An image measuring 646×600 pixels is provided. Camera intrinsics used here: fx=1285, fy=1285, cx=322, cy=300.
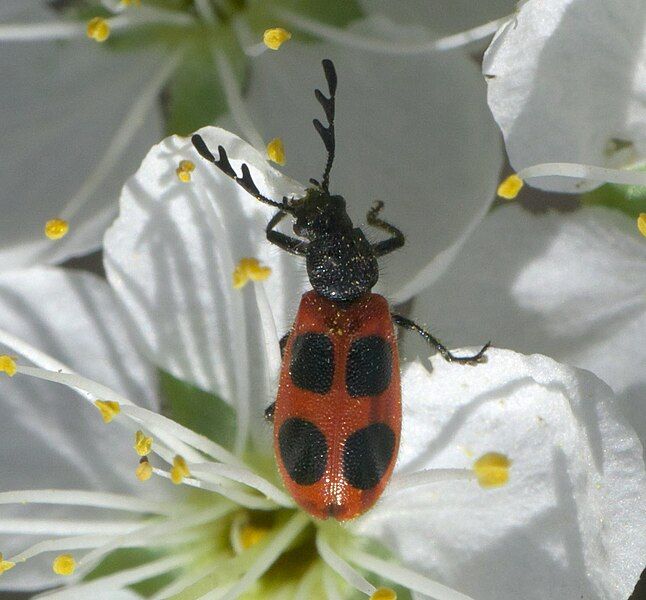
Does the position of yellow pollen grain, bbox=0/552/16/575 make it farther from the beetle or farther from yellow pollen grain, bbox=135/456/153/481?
the beetle

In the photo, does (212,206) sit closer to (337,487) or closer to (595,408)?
(337,487)

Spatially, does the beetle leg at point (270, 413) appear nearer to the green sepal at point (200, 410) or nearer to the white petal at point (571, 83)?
the green sepal at point (200, 410)

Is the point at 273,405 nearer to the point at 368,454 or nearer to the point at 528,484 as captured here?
the point at 368,454

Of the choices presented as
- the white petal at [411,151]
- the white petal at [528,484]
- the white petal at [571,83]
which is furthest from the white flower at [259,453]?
the white petal at [571,83]

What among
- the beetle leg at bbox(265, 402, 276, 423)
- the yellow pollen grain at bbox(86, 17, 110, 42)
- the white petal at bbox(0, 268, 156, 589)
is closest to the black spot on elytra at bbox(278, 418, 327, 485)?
the beetle leg at bbox(265, 402, 276, 423)

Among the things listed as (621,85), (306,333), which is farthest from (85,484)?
(621,85)
